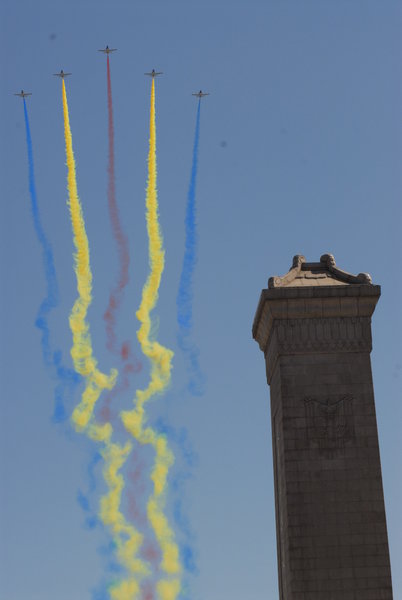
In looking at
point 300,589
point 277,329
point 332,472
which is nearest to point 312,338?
point 277,329

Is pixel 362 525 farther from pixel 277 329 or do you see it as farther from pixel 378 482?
pixel 277 329

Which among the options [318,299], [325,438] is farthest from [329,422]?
[318,299]

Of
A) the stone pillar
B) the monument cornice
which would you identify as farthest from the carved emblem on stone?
the monument cornice

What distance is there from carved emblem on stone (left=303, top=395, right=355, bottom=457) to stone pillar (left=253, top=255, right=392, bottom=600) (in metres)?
0.06

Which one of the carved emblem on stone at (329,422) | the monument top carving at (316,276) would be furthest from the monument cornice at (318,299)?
the carved emblem on stone at (329,422)

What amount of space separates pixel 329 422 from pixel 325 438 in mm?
1003

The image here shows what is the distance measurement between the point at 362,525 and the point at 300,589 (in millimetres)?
5171

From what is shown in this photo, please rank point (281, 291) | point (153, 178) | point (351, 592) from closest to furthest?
point (351, 592), point (281, 291), point (153, 178)

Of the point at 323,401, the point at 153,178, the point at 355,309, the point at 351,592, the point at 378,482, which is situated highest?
the point at 153,178

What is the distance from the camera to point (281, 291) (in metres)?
77.4

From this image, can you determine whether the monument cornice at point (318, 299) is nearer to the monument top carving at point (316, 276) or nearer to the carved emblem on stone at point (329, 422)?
the monument top carving at point (316, 276)

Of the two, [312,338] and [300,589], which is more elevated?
[312,338]

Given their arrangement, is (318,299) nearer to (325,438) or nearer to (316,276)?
(316,276)

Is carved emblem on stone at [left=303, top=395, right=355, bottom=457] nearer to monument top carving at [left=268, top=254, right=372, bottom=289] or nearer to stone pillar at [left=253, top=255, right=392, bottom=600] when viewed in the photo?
stone pillar at [left=253, top=255, right=392, bottom=600]
